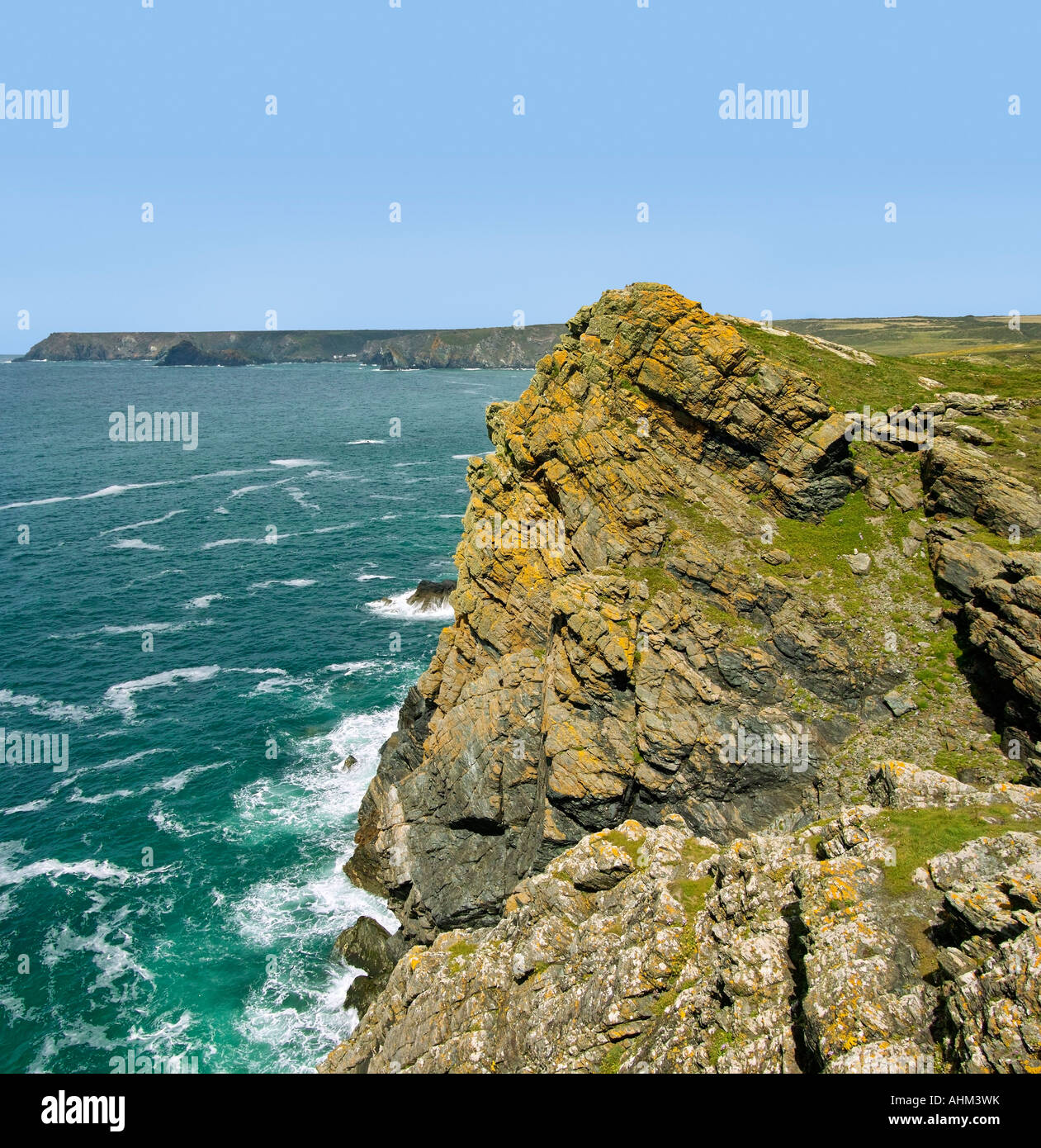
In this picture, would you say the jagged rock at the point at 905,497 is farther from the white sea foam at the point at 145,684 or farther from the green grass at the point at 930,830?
the white sea foam at the point at 145,684

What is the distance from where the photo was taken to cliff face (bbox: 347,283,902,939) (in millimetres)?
35531

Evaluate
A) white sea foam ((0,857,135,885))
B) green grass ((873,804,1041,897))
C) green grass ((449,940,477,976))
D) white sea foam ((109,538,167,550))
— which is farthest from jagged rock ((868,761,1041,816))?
white sea foam ((109,538,167,550))

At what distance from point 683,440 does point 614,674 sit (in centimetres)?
1718

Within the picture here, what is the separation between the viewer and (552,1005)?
21375mm

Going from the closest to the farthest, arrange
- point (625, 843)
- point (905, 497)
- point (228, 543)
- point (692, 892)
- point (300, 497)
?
point (692, 892) → point (625, 843) → point (905, 497) → point (228, 543) → point (300, 497)

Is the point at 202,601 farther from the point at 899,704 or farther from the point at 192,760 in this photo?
the point at 899,704

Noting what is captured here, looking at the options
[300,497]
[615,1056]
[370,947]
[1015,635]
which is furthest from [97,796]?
[300,497]

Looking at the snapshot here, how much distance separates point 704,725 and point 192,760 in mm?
42694

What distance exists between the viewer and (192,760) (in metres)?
55.8

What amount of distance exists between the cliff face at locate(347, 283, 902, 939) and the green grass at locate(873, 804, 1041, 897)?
1306cm

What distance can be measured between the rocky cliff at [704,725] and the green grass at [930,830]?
161mm

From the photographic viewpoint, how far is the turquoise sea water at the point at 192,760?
A: 37.5 meters

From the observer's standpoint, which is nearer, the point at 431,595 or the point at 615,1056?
the point at 615,1056

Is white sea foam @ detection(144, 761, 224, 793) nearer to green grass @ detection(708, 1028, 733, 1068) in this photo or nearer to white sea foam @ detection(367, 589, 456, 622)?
white sea foam @ detection(367, 589, 456, 622)
